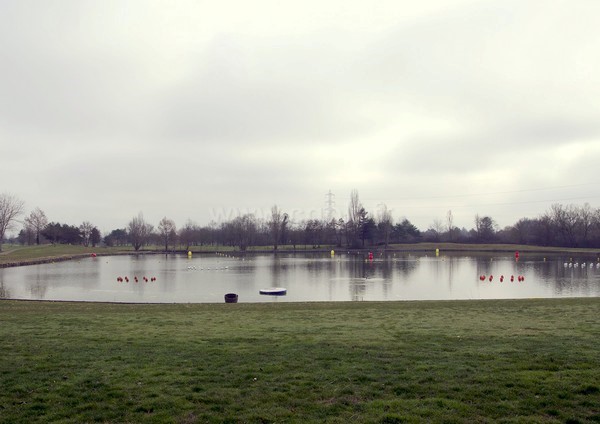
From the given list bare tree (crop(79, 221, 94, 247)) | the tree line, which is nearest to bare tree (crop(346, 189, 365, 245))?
the tree line

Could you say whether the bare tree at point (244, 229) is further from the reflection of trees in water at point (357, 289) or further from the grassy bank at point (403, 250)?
the reflection of trees in water at point (357, 289)

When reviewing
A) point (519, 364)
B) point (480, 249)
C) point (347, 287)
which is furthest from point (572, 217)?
point (519, 364)

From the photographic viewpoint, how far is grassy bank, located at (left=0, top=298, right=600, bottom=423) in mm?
5391

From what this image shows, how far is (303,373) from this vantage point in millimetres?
6824

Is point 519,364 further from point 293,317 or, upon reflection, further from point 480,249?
point 480,249

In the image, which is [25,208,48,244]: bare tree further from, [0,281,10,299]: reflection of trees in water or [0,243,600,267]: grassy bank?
[0,281,10,299]: reflection of trees in water

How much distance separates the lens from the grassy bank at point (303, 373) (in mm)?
5391

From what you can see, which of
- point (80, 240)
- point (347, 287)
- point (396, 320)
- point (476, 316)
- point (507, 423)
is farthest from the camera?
point (80, 240)

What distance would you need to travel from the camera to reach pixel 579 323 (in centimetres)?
1138

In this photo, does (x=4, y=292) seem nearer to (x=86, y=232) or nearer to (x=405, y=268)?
(x=405, y=268)

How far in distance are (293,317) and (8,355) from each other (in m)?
7.53

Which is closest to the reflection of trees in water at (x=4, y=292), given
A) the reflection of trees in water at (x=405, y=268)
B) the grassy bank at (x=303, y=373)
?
the grassy bank at (x=303, y=373)

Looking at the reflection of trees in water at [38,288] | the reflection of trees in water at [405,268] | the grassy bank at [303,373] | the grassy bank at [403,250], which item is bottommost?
the reflection of trees in water at [405,268]

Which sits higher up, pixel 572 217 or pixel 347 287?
pixel 572 217
